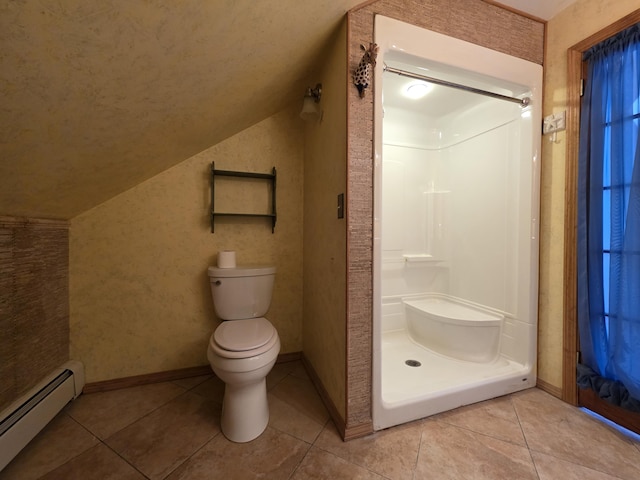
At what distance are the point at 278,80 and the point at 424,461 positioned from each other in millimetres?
1983

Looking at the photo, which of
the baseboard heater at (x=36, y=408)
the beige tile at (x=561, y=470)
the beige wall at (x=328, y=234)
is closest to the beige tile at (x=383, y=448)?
the beige wall at (x=328, y=234)

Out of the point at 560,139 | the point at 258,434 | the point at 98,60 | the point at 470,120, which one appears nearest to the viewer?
the point at 98,60

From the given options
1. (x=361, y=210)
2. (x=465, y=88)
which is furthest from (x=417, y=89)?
(x=361, y=210)

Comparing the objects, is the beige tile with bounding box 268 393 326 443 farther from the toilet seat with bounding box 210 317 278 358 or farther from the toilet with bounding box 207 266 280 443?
the toilet seat with bounding box 210 317 278 358

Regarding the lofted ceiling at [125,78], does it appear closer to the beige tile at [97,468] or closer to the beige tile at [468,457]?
the beige tile at [97,468]

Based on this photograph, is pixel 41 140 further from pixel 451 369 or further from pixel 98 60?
pixel 451 369

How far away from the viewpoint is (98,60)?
769mm

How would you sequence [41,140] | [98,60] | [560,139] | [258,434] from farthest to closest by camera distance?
[560,139] → [258,434] → [41,140] → [98,60]

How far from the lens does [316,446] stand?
107 centimetres

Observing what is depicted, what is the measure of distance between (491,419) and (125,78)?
219cm

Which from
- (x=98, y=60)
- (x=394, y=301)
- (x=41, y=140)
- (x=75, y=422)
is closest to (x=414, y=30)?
(x=98, y=60)


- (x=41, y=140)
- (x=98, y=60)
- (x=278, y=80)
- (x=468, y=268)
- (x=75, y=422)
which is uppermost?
A: (x=278, y=80)

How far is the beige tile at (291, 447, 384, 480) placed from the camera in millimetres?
931

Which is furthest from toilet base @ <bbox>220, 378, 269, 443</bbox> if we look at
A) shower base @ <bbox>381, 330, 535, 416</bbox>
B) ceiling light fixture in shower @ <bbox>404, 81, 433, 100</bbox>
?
ceiling light fixture in shower @ <bbox>404, 81, 433, 100</bbox>
